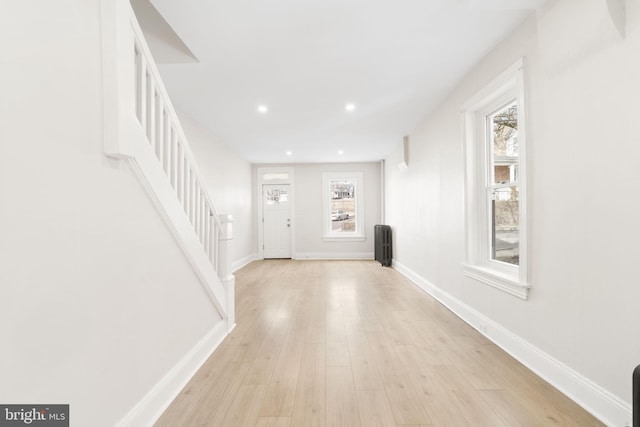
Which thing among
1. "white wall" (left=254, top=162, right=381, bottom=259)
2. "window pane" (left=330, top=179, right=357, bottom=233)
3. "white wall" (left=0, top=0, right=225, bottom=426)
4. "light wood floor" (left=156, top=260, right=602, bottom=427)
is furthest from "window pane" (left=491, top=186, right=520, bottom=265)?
"window pane" (left=330, top=179, right=357, bottom=233)

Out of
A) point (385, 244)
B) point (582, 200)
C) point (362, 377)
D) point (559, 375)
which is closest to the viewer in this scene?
point (582, 200)

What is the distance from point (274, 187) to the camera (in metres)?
7.39

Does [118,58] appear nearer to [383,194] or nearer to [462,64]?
[462,64]

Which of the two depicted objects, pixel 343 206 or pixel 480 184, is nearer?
pixel 480 184

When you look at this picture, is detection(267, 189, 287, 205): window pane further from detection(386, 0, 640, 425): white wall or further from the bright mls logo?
the bright mls logo

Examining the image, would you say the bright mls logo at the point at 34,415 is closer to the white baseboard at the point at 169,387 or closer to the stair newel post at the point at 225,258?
the white baseboard at the point at 169,387

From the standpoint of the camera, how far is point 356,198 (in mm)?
7320

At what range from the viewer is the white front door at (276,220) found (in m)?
7.36

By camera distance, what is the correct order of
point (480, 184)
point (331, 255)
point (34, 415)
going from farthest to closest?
point (331, 255) < point (480, 184) < point (34, 415)

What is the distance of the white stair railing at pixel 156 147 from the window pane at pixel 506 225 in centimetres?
246

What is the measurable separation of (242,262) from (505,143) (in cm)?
528

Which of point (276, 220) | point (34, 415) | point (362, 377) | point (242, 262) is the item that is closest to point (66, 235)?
point (34, 415)

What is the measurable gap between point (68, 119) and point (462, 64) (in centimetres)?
293

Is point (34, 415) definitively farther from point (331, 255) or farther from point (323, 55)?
point (331, 255)
